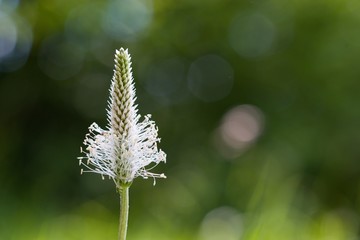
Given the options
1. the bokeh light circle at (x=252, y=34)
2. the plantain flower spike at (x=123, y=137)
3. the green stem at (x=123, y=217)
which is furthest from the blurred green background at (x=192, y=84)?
the green stem at (x=123, y=217)

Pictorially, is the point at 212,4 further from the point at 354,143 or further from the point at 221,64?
the point at 354,143

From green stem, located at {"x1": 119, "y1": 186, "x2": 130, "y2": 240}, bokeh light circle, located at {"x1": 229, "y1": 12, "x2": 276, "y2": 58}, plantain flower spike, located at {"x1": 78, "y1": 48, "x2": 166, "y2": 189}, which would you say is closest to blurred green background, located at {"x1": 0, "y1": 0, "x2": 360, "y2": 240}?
bokeh light circle, located at {"x1": 229, "y1": 12, "x2": 276, "y2": 58}

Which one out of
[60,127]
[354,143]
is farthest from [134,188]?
[354,143]

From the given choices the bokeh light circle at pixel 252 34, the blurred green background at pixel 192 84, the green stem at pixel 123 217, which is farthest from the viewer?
the bokeh light circle at pixel 252 34

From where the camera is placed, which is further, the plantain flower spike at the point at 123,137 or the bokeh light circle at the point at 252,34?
the bokeh light circle at the point at 252,34

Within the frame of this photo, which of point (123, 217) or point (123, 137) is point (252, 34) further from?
point (123, 217)

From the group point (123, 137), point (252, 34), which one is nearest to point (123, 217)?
point (123, 137)

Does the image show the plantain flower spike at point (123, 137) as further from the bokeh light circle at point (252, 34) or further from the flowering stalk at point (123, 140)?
the bokeh light circle at point (252, 34)
